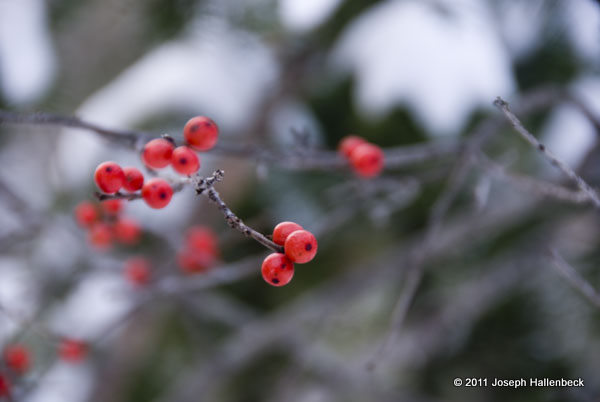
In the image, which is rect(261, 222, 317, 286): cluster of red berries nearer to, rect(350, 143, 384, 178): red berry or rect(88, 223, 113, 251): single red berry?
rect(350, 143, 384, 178): red berry

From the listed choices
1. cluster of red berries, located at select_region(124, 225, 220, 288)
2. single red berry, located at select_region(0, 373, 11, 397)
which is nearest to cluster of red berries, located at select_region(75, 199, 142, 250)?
cluster of red berries, located at select_region(124, 225, 220, 288)

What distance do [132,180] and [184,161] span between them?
0.12 meters

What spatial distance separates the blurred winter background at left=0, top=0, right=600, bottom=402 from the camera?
2123mm

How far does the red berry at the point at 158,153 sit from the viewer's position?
79cm

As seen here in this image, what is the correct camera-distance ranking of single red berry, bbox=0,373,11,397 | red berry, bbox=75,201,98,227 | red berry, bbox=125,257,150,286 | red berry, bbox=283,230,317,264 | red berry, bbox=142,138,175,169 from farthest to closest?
red berry, bbox=125,257,150,286
red berry, bbox=75,201,98,227
single red berry, bbox=0,373,11,397
red berry, bbox=142,138,175,169
red berry, bbox=283,230,317,264

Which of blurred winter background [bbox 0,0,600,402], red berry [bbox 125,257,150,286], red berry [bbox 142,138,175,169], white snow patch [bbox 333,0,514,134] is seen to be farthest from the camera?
white snow patch [bbox 333,0,514,134]

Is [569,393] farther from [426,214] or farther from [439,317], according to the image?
[426,214]

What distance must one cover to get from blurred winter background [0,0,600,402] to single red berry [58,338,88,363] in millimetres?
207

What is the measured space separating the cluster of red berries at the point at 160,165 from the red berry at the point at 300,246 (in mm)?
223

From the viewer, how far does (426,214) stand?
8.70ft

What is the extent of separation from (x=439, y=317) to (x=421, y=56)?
1440mm

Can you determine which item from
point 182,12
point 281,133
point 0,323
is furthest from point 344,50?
point 0,323

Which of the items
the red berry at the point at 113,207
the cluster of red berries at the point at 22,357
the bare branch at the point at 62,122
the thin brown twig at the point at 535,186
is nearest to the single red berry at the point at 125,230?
the red berry at the point at 113,207

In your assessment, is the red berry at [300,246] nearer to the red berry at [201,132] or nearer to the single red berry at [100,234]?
the red berry at [201,132]
